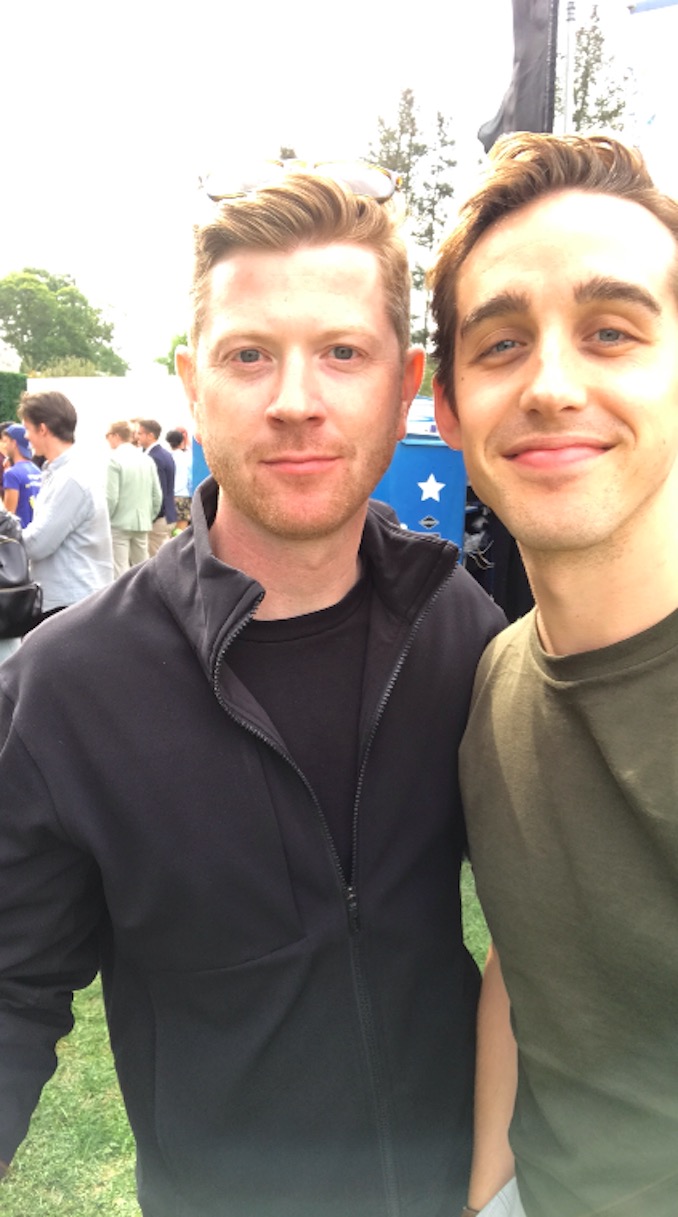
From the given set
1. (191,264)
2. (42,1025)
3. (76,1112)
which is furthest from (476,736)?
(76,1112)

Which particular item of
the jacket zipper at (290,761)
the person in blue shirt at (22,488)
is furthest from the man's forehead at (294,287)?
the person in blue shirt at (22,488)

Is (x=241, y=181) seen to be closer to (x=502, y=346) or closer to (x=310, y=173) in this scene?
(x=310, y=173)

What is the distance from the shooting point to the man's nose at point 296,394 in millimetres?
1428

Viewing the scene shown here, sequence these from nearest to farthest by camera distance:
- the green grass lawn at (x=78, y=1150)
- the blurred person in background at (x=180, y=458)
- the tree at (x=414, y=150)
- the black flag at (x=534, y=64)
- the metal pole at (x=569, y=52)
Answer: the green grass lawn at (x=78, y=1150) → the black flag at (x=534, y=64) → the metal pole at (x=569, y=52) → the blurred person in background at (x=180, y=458) → the tree at (x=414, y=150)

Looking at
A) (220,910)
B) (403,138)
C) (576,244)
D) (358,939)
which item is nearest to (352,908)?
(358,939)

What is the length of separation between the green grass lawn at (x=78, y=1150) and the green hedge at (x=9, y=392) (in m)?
25.0

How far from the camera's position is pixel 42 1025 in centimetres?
148

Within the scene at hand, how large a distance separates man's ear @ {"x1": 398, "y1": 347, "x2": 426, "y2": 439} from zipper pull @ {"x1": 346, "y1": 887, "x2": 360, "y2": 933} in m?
0.79

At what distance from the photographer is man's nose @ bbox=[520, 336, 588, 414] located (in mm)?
1262

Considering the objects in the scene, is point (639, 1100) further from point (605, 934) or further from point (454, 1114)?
point (454, 1114)

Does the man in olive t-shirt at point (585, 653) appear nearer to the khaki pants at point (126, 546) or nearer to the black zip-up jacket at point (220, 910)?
the black zip-up jacket at point (220, 910)

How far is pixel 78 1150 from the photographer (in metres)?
2.79

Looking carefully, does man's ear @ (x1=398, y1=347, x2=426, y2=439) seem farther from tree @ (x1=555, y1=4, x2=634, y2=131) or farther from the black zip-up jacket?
tree @ (x1=555, y1=4, x2=634, y2=131)

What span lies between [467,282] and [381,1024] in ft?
3.95
